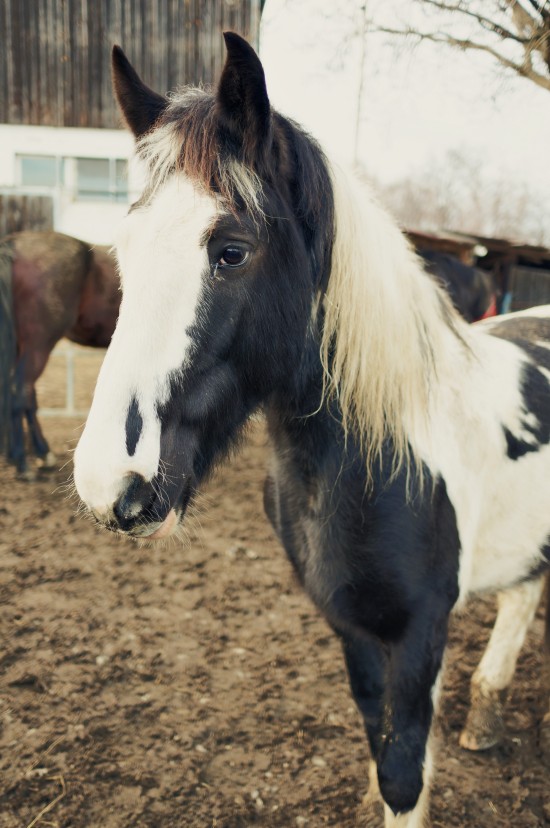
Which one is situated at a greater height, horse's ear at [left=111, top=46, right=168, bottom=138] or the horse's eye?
horse's ear at [left=111, top=46, right=168, bottom=138]

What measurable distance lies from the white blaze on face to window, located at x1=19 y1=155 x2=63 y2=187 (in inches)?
460

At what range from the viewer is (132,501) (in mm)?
1177

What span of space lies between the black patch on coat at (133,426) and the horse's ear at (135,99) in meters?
0.86

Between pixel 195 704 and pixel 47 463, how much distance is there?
12.4ft

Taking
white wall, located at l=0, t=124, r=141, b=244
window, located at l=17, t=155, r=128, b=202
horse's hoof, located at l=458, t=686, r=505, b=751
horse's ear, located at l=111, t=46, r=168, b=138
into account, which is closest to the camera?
horse's ear, located at l=111, t=46, r=168, b=138

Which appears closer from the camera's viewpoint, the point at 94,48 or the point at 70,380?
the point at 70,380

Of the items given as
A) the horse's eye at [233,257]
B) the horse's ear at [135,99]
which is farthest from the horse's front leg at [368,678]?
the horse's ear at [135,99]

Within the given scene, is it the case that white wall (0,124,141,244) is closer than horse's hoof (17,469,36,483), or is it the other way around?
horse's hoof (17,469,36,483)

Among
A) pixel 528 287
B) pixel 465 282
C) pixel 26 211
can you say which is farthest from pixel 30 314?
pixel 528 287

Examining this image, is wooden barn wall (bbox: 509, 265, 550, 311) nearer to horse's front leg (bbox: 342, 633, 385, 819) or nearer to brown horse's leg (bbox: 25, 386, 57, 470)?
brown horse's leg (bbox: 25, 386, 57, 470)

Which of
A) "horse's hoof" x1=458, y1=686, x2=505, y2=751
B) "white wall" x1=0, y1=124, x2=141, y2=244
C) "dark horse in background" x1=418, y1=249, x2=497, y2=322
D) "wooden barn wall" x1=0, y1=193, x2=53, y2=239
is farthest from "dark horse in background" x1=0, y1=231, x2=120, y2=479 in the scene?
"white wall" x1=0, y1=124, x2=141, y2=244

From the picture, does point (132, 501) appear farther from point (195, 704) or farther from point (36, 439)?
point (36, 439)

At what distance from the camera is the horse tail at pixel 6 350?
552 cm

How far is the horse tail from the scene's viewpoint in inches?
217
